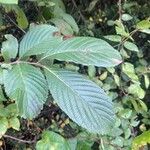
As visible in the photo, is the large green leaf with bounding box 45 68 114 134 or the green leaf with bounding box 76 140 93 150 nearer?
the large green leaf with bounding box 45 68 114 134

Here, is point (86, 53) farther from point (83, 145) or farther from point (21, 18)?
point (21, 18)

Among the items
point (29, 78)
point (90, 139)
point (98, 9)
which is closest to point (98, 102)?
point (29, 78)

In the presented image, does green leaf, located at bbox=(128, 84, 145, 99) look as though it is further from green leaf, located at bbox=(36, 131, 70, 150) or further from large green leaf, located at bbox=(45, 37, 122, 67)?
large green leaf, located at bbox=(45, 37, 122, 67)

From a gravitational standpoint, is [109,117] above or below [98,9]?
above

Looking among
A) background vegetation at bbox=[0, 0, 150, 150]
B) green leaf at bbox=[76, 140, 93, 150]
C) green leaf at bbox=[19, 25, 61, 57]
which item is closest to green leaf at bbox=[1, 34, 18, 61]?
green leaf at bbox=[19, 25, 61, 57]

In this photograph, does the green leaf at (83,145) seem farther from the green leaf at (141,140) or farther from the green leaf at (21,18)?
the green leaf at (21,18)

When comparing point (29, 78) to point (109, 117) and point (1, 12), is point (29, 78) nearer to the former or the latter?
point (109, 117)

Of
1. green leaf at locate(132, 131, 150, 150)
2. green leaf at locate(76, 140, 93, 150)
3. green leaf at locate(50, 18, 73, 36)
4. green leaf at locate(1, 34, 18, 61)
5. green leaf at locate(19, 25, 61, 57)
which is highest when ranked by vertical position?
green leaf at locate(19, 25, 61, 57)

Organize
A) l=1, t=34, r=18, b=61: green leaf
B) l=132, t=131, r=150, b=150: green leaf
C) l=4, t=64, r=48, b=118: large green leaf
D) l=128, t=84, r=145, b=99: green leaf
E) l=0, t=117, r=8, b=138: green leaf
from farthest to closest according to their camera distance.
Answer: l=128, t=84, r=145, b=99: green leaf → l=132, t=131, r=150, b=150: green leaf → l=0, t=117, r=8, b=138: green leaf → l=1, t=34, r=18, b=61: green leaf → l=4, t=64, r=48, b=118: large green leaf

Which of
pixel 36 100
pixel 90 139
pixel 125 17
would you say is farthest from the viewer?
pixel 125 17
